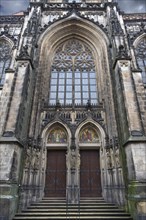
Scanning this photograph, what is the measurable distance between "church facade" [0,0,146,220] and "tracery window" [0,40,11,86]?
77mm

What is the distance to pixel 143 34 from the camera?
1284 cm

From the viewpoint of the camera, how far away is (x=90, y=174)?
29.3 ft

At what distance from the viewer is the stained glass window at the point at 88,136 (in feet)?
31.4

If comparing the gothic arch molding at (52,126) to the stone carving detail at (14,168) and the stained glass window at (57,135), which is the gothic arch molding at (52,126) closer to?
the stained glass window at (57,135)

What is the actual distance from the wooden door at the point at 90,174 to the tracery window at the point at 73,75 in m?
3.32

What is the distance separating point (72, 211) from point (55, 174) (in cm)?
239

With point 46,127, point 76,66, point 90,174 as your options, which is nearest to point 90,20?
point 76,66

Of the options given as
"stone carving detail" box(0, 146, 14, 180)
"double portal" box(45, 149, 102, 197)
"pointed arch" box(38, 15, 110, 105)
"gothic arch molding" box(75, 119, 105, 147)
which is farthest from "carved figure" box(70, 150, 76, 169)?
"pointed arch" box(38, 15, 110, 105)

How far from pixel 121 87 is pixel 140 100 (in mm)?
1686

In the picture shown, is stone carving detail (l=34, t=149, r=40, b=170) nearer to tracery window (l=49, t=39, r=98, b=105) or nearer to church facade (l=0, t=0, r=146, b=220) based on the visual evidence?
church facade (l=0, t=0, r=146, b=220)

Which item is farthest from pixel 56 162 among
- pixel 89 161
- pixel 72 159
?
pixel 89 161

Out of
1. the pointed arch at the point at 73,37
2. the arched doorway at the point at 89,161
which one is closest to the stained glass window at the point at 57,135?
the arched doorway at the point at 89,161

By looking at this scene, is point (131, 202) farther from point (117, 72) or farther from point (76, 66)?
point (76, 66)

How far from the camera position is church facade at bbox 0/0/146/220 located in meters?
7.30
